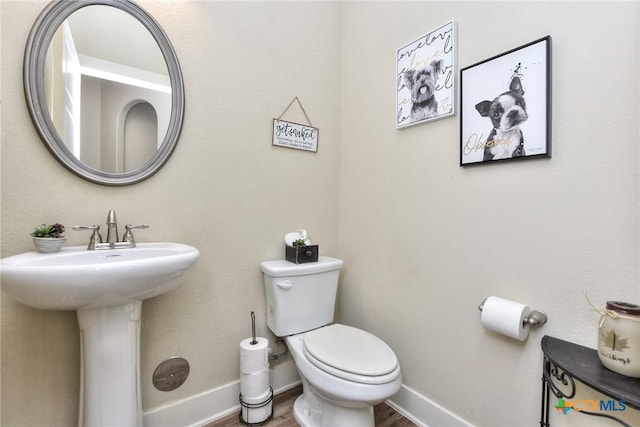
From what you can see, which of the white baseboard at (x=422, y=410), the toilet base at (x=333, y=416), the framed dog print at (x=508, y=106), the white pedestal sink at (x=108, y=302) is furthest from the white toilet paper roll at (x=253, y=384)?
the framed dog print at (x=508, y=106)

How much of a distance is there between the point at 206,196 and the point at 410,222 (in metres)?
0.99

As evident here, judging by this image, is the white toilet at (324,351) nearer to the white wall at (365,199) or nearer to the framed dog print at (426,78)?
the white wall at (365,199)

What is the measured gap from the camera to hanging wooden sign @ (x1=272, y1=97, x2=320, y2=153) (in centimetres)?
148

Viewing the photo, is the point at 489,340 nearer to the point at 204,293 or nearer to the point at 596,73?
the point at 596,73

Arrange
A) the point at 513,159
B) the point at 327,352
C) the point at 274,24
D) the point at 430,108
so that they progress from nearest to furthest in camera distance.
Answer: the point at 513,159 < the point at 327,352 < the point at 430,108 < the point at 274,24

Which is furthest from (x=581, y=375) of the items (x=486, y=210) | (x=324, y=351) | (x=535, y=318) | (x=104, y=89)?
(x=104, y=89)

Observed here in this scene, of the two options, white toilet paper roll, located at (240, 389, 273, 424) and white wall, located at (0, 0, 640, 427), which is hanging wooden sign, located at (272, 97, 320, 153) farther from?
white toilet paper roll, located at (240, 389, 273, 424)

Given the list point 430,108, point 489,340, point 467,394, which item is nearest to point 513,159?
point 430,108

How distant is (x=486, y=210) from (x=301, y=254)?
0.85 meters

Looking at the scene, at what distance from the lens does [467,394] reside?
3.73ft

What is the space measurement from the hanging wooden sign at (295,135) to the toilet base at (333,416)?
1.25 meters

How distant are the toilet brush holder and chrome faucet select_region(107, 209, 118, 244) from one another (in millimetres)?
907

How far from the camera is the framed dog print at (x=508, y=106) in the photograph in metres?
0.93

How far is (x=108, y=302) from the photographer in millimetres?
848
